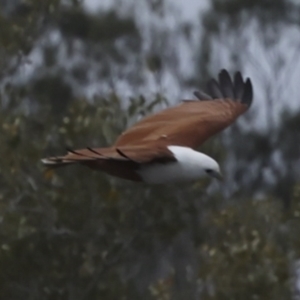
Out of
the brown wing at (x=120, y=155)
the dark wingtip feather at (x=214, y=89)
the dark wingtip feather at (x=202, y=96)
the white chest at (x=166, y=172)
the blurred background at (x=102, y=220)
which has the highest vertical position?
the brown wing at (x=120, y=155)

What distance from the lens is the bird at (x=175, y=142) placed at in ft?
22.1

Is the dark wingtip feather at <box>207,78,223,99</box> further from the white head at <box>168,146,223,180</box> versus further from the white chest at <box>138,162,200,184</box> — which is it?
the white chest at <box>138,162,200,184</box>

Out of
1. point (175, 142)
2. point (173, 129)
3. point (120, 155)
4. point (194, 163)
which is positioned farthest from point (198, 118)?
point (120, 155)

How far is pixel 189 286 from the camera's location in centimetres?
1283

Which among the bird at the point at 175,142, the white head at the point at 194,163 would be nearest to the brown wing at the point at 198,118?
the bird at the point at 175,142

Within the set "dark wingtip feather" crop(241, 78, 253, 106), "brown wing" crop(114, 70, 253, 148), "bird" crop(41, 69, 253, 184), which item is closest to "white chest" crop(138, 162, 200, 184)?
"bird" crop(41, 69, 253, 184)

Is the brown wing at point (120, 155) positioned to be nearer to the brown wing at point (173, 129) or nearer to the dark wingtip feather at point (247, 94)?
the brown wing at point (173, 129)

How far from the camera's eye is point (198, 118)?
7.77m

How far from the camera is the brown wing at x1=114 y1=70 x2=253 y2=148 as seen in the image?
7.40 m

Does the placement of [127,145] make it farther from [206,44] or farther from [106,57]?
[206,44]

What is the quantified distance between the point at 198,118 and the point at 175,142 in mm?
503

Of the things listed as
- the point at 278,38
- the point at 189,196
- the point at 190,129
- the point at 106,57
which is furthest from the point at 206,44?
the point at 190,129

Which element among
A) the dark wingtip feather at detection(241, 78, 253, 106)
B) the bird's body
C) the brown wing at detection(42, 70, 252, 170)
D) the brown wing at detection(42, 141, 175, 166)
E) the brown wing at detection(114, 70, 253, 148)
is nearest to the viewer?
the brown wing at detection(42, 141, 175, 166)

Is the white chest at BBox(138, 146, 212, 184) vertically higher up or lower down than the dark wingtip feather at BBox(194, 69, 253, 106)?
higher up
